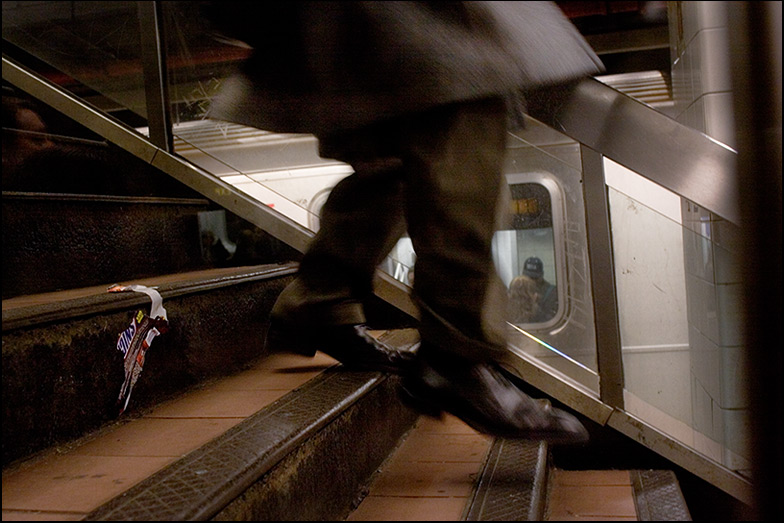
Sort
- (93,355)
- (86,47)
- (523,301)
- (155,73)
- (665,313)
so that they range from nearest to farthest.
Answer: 1. (93,355)
2. (665,313)
3. (523,301)
4. (155,73)
5. (86,47)

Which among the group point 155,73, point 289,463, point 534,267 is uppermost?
point 155,73

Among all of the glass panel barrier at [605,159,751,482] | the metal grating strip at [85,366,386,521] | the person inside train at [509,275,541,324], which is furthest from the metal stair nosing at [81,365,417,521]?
the glass panel barrier at [605,159,751,482]

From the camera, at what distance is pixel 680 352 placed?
1.43m

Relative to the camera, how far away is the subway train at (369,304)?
0.75 m

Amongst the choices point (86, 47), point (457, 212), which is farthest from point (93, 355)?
point (86, 47)

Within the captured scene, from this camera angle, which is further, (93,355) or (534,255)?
(534,255)

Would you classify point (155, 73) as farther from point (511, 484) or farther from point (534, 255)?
point (511, 484)

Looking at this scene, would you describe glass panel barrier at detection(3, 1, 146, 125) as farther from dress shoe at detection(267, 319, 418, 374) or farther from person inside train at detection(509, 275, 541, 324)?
person inside train at detection(509, 275, 541, 324)

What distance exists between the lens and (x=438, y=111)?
97 centimetres

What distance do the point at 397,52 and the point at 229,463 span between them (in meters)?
0.59

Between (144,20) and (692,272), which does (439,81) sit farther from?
(144,20)

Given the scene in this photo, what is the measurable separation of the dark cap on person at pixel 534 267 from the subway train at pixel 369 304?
0.07 ft

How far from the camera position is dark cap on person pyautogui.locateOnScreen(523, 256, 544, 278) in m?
1.57

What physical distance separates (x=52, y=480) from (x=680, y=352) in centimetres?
119
